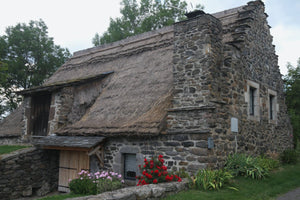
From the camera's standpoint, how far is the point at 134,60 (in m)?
12.9

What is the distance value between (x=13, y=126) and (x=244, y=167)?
43.4ft

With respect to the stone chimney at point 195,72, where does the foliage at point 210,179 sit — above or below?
below

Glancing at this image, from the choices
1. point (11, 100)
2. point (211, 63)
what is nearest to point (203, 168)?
point (211, 63)

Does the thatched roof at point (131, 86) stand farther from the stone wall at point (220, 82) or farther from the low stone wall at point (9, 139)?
the low stone wall at point (9, 139)

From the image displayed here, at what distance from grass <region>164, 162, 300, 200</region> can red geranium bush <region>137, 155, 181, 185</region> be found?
2.17ft

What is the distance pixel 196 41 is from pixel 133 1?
2148 centimetres

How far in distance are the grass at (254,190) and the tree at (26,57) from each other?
777 inches

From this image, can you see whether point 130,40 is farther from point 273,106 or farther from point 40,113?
point 273,106

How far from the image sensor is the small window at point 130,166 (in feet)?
28.2

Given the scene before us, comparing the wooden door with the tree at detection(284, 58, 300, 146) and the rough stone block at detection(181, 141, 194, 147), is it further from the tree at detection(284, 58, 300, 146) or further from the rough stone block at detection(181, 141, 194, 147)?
the tree at detection(284, 58, 300, 146)

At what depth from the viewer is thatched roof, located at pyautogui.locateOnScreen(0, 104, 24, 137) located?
14966 mm

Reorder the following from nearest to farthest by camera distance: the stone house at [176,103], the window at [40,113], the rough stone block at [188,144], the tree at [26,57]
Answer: the rough stone block at [188,144], the stone house at [176,103], the window at [40,113], the tree at [26,57]

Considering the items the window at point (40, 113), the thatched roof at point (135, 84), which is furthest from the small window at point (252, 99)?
the window at point (40, 113)

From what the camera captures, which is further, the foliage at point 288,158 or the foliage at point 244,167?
the foliage at point 288,158
